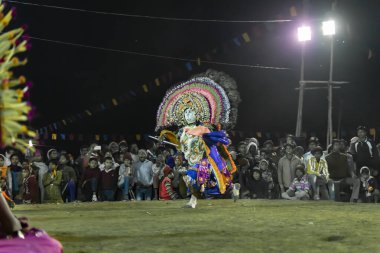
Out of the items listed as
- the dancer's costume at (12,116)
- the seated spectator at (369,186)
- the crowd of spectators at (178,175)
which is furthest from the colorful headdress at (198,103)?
Answer: the dancer's costume at (12,116)

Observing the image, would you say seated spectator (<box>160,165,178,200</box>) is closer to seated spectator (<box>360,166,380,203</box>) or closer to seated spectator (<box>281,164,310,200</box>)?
seated spectator (<box>281,164,310,200</box>)

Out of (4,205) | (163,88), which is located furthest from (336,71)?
(4,205)

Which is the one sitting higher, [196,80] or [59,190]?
[196,80]

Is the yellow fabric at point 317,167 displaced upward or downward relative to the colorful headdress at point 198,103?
downward

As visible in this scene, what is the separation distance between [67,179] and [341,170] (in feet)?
23.5

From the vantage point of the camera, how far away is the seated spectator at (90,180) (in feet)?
54.7

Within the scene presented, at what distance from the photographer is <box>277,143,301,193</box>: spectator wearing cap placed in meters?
16.1

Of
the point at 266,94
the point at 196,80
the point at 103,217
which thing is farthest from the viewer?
the point at 266,94

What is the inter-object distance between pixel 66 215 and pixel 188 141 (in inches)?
109

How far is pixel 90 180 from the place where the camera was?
16.8 m

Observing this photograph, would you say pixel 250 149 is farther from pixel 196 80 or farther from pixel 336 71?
pixel 336 71

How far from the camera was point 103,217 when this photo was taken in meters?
10.5

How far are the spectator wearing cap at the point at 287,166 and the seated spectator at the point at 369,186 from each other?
64.7 inches

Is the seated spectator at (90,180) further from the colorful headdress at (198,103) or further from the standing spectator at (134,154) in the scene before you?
the colorful headdress at (198,103)
